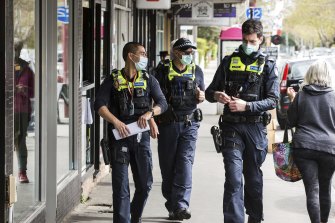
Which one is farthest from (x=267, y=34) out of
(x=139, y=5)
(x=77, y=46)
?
(x=77, y=46)

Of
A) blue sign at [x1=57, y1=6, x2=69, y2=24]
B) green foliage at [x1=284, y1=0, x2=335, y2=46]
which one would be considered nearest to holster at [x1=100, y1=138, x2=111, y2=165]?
blue sign at [x1=57, y1=6, x2=69, y2=24]

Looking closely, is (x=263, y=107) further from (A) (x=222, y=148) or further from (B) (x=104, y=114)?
(B) (x=104, y=114)

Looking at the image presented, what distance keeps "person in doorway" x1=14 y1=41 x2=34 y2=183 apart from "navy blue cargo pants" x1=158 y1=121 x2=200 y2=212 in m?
1.65

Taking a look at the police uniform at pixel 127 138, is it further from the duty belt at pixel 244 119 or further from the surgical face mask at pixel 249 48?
the surgical face mask at pixel 249 48

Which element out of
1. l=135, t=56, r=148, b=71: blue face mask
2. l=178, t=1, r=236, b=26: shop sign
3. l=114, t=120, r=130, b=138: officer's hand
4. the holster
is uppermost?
l=178, t=1, r=236, b=26: shop sign

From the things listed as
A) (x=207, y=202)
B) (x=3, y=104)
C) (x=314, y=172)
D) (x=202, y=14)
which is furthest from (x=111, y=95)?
(x=202, y=14)

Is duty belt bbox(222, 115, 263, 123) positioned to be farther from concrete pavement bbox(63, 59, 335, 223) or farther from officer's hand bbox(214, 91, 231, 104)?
concrete pavement bbox(63, 59, 335, 223)

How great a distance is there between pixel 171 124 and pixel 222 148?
1026 millimetres

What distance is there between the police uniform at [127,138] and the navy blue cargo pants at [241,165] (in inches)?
26.4

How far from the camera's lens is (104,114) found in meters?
7.11

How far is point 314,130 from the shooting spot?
7.35 meters

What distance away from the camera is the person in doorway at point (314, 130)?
24.1ft

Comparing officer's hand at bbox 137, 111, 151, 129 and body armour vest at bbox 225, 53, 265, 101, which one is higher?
body armour vest at bbox 225, 53, 265, 101

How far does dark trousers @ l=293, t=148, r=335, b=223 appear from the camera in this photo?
736cm
